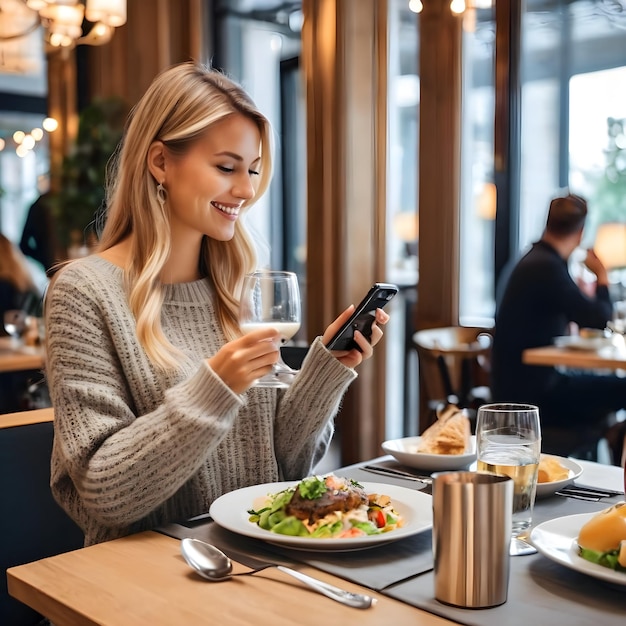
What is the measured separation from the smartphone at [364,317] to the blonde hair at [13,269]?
457cm

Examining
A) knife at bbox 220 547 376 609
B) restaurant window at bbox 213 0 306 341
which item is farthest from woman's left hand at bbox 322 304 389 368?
restaurant window at bbox 213 0 306 341

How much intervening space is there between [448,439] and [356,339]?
31cm

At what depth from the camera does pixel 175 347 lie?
159 cm

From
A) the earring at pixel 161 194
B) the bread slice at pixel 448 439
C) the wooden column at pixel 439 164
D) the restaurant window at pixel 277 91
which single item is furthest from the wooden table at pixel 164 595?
the restaurant window at pixel 277 91

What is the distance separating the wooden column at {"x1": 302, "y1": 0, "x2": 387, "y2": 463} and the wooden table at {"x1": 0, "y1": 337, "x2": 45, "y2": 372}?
5.32 ft

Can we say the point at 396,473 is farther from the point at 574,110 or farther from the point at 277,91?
the point at 277,91

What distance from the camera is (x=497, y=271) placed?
443 cm

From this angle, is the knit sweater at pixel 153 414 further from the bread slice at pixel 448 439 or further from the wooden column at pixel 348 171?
the wooden column at pixel 348 171

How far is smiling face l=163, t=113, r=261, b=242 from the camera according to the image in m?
1.63

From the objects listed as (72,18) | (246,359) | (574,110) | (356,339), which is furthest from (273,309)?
(72,18)

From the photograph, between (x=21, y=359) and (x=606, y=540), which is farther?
(x=21, y=359)

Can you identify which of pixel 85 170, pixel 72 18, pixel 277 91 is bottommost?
pixel 85 170

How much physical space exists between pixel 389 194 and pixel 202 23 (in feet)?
6.21

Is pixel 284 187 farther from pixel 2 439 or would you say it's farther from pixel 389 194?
pixel 2 439
